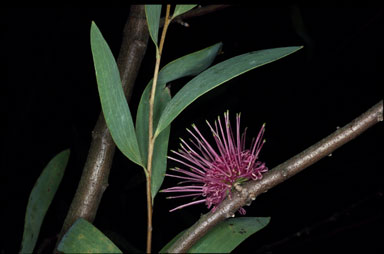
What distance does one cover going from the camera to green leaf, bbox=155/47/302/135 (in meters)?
0.47

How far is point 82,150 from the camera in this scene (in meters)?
0.86

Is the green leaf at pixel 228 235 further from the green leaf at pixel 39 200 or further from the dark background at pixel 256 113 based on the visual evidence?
the dark background at pixel 256 113

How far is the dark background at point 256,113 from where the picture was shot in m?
0.87

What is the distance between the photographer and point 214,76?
48 centimetres

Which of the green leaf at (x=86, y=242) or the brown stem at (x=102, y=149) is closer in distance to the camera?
the green leaf at (x=86, y=242)

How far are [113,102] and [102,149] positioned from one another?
0.12 m

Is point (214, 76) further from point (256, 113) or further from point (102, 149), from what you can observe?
point (256, 113)

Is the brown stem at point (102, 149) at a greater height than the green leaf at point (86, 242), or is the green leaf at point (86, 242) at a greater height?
the brown stem at point (102, 149)

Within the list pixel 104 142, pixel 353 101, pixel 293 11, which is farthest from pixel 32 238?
pixel 353 101

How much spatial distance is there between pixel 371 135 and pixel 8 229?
667mm

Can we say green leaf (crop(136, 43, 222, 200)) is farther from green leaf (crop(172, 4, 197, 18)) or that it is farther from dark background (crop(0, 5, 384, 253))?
dark background (crop(0, 5, 384, 253))

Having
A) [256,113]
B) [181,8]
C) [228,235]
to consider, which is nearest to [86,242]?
[228,235]

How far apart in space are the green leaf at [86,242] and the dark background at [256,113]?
37 cm

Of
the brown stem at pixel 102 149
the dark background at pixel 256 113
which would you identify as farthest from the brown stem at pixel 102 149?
the dark background at pixel 256 113
